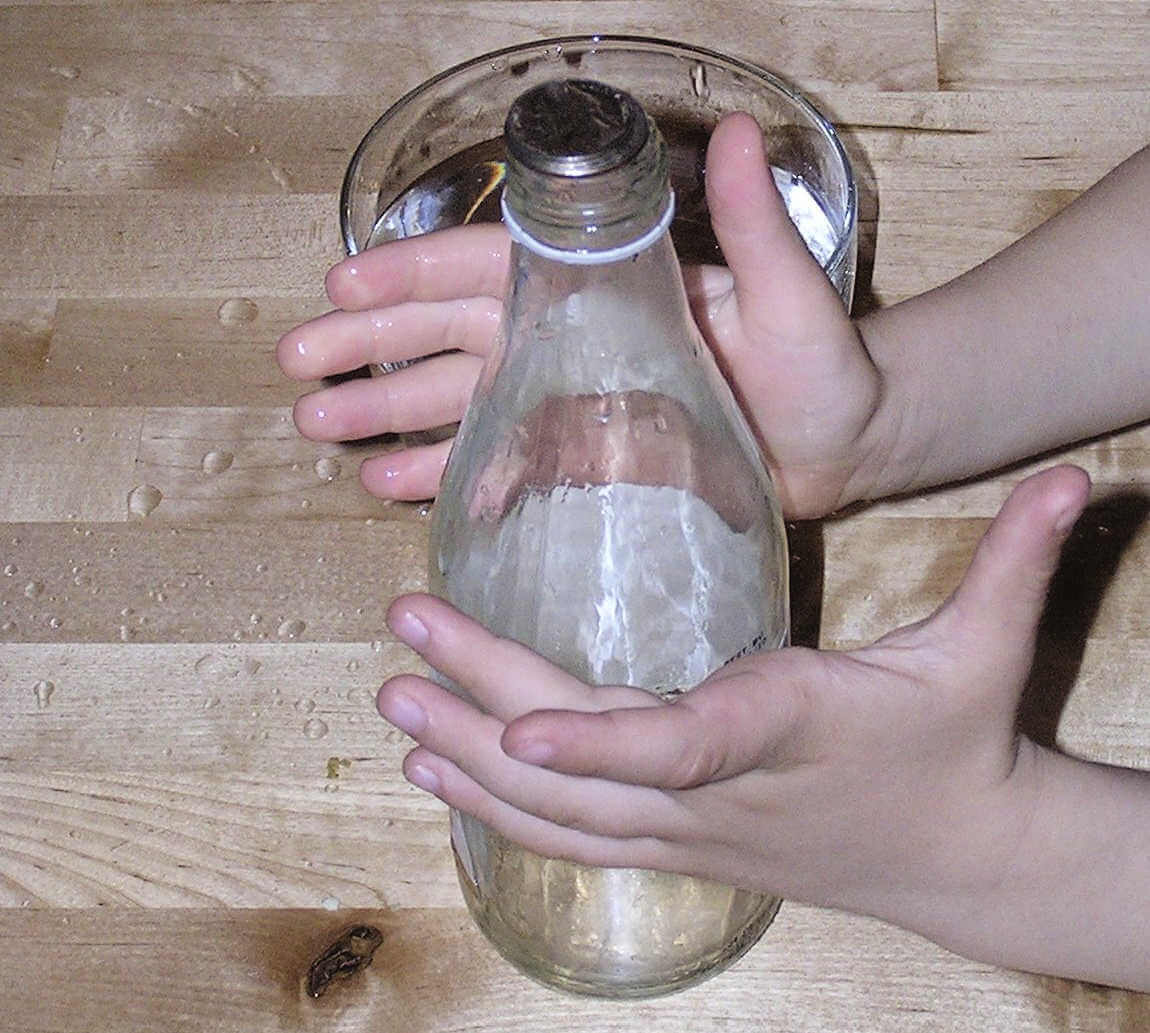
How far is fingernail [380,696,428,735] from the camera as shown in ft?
1.58

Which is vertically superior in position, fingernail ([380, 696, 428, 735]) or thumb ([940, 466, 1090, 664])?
thumb ([940, 466, 1090, 664])

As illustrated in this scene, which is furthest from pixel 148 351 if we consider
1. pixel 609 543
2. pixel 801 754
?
pixel 801 754

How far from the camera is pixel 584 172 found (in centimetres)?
41

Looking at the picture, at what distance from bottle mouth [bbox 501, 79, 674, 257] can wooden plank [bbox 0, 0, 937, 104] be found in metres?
0.45

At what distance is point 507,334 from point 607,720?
15cm

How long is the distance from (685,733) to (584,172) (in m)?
0.15

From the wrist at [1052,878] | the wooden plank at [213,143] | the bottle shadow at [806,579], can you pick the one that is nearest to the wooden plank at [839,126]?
the wooden plank at [213,143]

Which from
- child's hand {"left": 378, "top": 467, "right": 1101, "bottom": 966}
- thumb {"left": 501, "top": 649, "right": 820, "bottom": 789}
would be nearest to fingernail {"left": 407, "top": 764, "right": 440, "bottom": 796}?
child's hand {"left": 378, "top": 467, "right": 1101, "bottom": 966}

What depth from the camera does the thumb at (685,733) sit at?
0.41m

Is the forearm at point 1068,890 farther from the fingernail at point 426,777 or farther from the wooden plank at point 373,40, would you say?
the wooden plank at point 373,40

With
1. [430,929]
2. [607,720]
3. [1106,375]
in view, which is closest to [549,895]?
[430,929]

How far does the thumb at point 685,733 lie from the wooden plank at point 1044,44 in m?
0.48

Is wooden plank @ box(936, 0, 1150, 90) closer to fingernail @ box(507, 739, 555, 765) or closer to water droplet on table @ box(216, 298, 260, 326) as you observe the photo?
water droplet on table @ box(216, 298, 260, 326)

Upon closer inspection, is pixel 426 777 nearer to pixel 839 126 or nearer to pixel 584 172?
pixel 584 172
